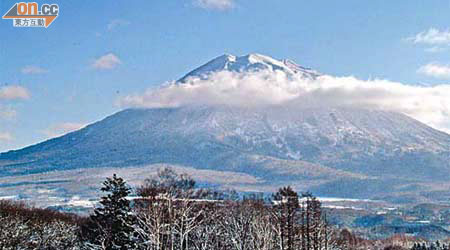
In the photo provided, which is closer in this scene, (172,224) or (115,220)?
(172,224)

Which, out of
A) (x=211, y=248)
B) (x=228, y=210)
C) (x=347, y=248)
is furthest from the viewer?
(x=347, y=248)

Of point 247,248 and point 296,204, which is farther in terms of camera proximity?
point 247,248

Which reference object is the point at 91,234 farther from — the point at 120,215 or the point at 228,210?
the point at 228,210

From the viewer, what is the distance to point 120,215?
44000 mm

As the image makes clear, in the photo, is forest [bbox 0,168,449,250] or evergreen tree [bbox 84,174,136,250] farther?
evergreen tree [bbox 84,174,136,250]

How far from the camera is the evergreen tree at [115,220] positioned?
139 feet

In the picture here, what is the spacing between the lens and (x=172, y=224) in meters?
41.8

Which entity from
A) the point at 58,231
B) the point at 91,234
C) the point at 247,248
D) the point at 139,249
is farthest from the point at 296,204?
the point at 58,231

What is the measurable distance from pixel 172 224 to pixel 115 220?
4.21 m

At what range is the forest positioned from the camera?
42188 mm

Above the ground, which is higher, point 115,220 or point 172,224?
point 115,220

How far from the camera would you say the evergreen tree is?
4241 cm

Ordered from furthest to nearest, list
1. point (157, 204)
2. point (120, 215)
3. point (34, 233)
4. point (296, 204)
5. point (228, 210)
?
1. point (228, 210)
2. point (34, 233)
3. point (296, 204)
4. point (120, 215)
5. point (157, 204)

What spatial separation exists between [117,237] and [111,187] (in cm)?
396
